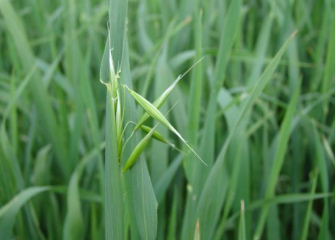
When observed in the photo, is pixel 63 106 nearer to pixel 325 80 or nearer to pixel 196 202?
pixel 196 202

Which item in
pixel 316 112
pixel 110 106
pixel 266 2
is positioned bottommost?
pixel 316 112

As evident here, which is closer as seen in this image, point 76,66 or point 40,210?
point 40,210

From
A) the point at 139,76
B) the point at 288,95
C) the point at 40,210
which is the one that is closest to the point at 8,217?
the point at 40,210

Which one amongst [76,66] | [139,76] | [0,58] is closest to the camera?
[76,66]

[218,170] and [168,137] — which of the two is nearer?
[218,170]

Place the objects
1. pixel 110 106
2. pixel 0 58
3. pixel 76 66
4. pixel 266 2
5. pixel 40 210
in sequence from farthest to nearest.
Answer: pixel 266 2, pixel 0 58, pixel 76 66, pixel 40 210, pixel 110 106

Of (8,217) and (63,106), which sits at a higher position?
(63,106)
